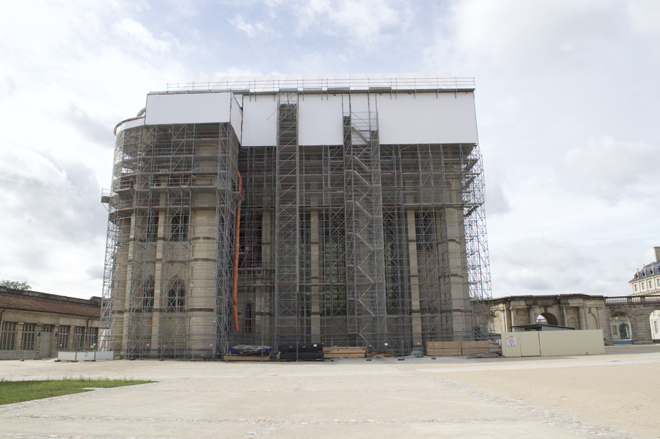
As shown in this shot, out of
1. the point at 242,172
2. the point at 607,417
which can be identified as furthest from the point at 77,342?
the point at 607,417

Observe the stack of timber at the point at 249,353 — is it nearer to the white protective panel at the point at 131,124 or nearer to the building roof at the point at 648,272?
the white protective panel at the point at 131,124

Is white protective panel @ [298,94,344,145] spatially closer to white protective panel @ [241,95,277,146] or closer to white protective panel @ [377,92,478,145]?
white protective panel @ [241,95,277,146]

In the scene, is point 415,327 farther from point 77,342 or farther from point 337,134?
point 77,342

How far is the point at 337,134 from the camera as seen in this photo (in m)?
42.4

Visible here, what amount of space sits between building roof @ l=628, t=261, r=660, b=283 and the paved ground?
94.7 metres

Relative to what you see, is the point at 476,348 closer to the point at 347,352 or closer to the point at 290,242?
the point at 347,352

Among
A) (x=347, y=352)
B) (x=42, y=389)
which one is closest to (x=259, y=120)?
(x=347, y=352)

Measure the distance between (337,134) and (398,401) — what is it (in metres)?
31.3

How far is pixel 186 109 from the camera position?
Answer: 129 ft

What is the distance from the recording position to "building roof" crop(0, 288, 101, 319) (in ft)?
134

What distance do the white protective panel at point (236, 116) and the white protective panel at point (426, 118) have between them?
12.0 metres

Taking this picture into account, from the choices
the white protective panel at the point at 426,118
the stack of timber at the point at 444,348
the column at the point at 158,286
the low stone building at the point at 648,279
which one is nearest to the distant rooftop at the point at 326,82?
the white protective panel at the point at 426,118

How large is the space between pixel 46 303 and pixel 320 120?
30.5m

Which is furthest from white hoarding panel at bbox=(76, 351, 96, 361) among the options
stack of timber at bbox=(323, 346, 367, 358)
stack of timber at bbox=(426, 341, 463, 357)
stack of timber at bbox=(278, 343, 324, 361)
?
stack of timber at bbox=(426, 341, 463, 357)
